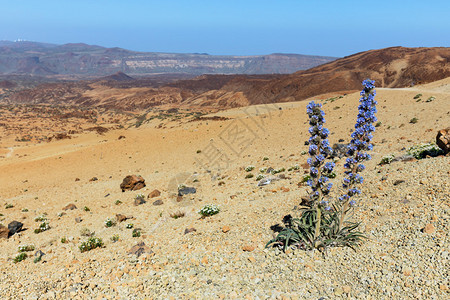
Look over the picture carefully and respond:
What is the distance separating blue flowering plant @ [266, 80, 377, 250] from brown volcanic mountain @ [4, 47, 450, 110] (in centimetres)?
6143

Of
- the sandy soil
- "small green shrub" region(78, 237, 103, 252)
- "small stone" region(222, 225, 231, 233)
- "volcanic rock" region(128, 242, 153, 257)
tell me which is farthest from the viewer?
"small green shrub" region(78, 237, 103, 252)

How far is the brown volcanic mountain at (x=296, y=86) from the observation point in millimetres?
84375

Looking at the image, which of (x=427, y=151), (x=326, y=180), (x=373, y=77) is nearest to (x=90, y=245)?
(x=326, y=180)

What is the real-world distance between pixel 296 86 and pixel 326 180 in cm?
9521

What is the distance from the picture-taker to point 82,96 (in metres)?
151

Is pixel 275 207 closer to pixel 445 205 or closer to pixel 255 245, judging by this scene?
pixel 255 245

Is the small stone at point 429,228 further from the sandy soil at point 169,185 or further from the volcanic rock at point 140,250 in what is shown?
the volcanic rock at point 140,250

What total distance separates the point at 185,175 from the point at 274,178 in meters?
8.99

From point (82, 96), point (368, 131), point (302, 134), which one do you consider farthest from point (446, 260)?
point (82, 96)

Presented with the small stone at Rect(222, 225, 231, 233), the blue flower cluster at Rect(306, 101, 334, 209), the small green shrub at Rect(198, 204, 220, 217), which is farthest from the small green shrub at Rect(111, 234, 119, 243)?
the blue flower cluster at Rect(306, 101, 334, 209)

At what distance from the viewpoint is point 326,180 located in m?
6.09

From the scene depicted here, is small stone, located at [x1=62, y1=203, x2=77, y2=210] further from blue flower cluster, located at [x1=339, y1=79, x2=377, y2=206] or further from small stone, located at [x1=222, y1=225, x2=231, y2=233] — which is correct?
blue flower cluster, located at [x1=339, y1=79, x2=377, y2=206]

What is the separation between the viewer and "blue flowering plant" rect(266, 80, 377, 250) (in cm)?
588

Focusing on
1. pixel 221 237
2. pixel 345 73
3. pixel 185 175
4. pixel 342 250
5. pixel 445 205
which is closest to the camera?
pixel 342 250
